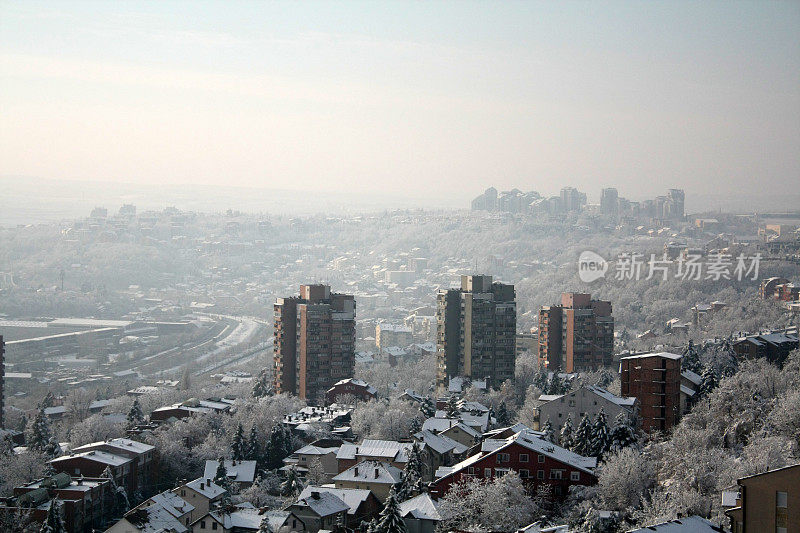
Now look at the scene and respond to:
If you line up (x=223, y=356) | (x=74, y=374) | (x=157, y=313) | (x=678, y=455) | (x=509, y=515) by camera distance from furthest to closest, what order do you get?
(x=157, y=313) < (x=223, y=356) < (x=74, y=374) < (x=678, y=455) < (x=509, y=515)

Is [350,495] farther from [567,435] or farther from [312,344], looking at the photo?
[312,344]

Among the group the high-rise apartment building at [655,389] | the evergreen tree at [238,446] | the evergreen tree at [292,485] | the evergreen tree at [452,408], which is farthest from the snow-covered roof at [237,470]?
the high-rise apartment building at [655,389]

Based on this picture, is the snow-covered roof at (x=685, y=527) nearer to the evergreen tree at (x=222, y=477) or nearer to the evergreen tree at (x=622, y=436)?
the evergreen tree at (x=622, y=436)

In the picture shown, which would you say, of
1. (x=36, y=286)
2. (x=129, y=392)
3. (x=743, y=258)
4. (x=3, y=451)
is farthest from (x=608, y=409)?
(x=36, y=286)

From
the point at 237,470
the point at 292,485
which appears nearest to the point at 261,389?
the point at 237,470

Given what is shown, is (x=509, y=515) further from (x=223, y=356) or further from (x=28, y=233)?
(x=28, y=233)

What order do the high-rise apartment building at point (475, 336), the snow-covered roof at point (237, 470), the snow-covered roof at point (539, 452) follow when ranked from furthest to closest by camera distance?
the high-rise apartment building at point (475, 336) → the snow-covered roof at point (237, 470) → the snow-covered roof at point (539, 452)

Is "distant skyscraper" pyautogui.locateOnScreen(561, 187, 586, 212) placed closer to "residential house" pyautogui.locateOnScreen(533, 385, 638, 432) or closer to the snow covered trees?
"residential house" pyautogui.locateOnScreen(533, 385, 638, 432)

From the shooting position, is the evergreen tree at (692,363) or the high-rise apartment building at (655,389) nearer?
the high-rise apartment building at (655,389)
